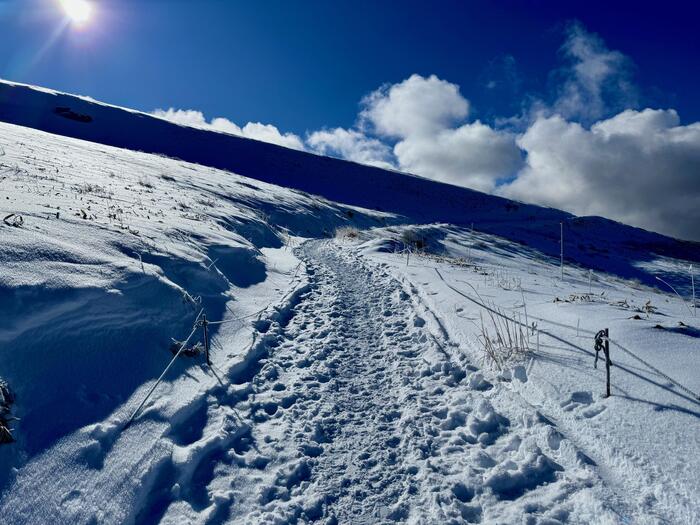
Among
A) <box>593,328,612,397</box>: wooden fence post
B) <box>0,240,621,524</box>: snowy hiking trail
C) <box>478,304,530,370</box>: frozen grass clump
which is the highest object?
<box>593,328,612,397</box>: wooden fence post

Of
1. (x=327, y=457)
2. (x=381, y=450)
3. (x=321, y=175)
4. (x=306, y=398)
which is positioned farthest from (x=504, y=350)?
(x=321, y=175)

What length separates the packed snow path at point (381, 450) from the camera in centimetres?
344

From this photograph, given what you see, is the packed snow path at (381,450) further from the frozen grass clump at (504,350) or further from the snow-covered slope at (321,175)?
the snow-covered slope at (321,175)

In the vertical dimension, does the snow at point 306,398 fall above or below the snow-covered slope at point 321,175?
below

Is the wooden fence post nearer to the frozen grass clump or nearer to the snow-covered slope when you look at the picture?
the frozen grass clump

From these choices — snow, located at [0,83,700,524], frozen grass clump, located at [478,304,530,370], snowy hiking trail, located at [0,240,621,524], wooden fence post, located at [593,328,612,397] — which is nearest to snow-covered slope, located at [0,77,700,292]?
snow, located at [0,83,700,524]

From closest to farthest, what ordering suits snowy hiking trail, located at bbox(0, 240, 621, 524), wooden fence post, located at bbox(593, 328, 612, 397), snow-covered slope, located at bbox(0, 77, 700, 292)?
1. snowy hiking trail, located at bbox(0, 240, 621, 524)
2. wooden fence post, located at bbox(593, 328, 612, 397)
3. snow-covered slope, located at bbox(0, 77, 700, 292)

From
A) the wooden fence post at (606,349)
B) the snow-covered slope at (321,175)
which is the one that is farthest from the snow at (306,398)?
the snow-covered slope at (321,175)

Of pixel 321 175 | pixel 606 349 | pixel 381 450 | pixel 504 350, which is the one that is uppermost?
pixel 321 175

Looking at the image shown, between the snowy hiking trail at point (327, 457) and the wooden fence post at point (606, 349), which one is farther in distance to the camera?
the wooden fence post at point (606, 349)

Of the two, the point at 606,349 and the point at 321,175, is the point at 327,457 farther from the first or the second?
the point at 321,175

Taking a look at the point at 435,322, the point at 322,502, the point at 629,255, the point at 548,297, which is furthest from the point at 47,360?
the point at 629,255

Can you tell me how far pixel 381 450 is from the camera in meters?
4.20

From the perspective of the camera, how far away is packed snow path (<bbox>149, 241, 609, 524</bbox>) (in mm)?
3443
